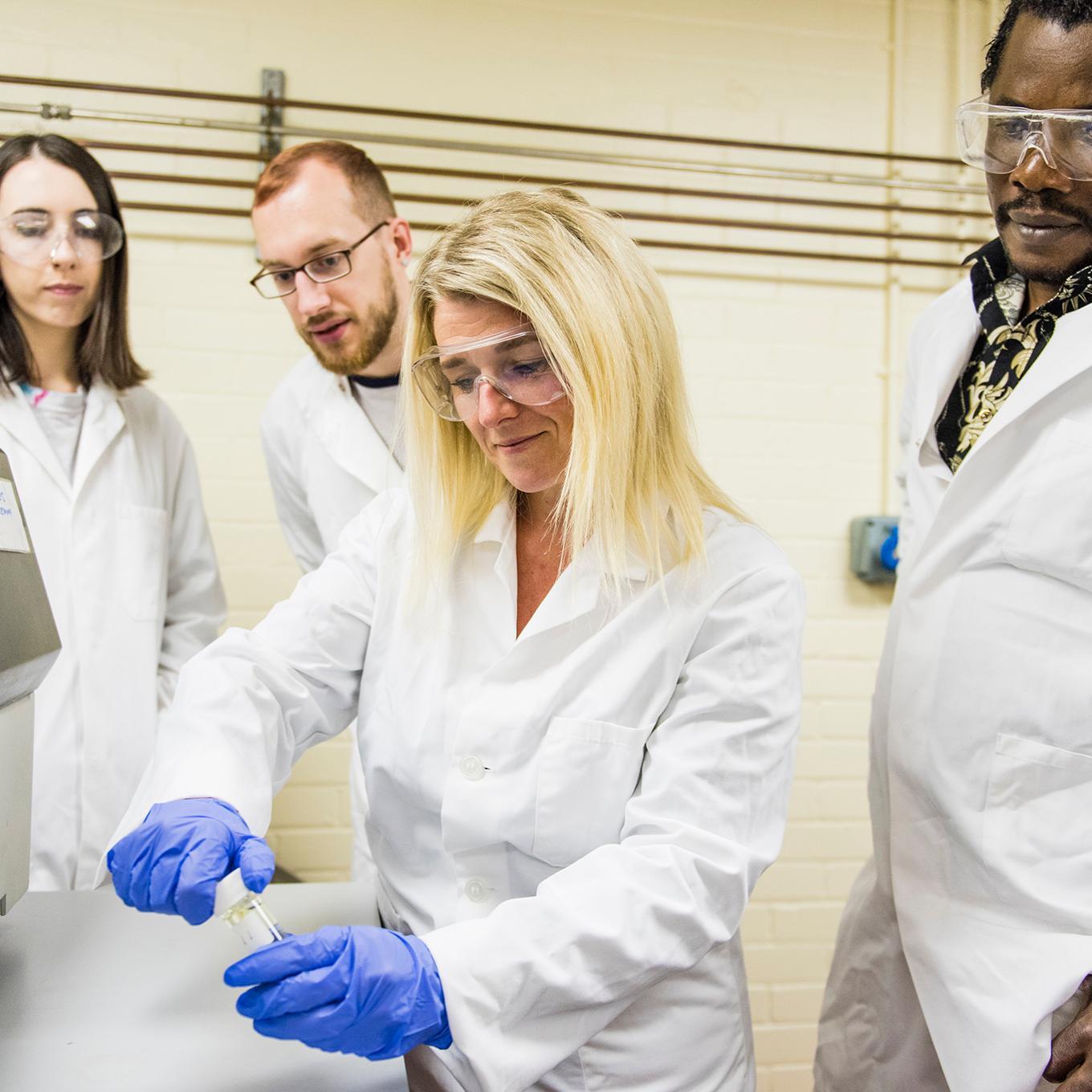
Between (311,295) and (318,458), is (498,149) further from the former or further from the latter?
(318,458)

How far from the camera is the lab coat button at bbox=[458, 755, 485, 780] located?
104cm

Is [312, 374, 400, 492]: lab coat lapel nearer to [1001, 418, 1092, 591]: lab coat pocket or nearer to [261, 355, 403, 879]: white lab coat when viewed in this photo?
[261, 355, 403, 879]: white lab coat

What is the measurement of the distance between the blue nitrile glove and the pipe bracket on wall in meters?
1.83

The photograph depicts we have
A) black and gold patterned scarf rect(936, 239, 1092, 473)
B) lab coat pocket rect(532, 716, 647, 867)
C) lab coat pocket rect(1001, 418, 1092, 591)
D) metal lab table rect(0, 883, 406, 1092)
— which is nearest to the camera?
metal lab table rect(0, 883, 406, 1092)

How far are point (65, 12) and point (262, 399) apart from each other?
847mm

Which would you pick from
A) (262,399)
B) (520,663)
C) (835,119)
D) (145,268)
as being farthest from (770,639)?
(835,119)

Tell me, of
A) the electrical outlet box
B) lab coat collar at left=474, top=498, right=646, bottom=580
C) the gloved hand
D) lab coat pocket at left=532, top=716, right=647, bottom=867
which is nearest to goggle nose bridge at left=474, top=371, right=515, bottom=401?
lab coat collar at left=474, top=498, right=646, bottom=580

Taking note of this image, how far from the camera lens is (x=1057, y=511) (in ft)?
3.78

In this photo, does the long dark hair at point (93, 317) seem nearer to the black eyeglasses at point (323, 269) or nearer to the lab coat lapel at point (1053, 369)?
the black eyeglasses at point (323, 269)

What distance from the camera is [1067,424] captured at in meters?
1.18

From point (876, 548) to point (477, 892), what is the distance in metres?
1.71

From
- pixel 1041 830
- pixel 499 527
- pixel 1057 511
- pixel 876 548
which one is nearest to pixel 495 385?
pixel 499 527

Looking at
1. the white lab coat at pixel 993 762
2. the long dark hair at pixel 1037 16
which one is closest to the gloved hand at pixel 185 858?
the white lab coat at pixel 993 762

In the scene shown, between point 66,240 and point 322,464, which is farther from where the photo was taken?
point 322,464
